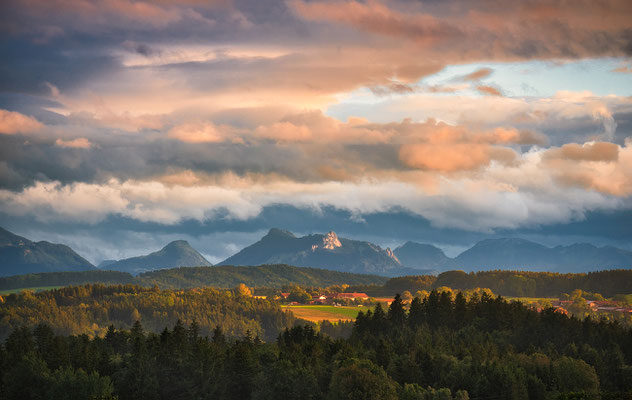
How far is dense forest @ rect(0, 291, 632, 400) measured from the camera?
14425 cm

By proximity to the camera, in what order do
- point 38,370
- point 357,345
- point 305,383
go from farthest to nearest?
point 357,345 → point 38,370 → point 305,383

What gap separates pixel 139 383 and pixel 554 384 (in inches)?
3296

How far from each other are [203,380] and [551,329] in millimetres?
88804

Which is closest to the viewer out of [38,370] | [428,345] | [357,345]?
[38,370]

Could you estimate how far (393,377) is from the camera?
154125mm

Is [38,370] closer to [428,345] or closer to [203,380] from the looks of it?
[203,380]

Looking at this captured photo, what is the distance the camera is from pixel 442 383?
151125mm

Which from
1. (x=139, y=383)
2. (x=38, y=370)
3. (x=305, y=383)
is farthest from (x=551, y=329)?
(x=38, y=370)

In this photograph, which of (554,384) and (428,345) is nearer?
(554,384)

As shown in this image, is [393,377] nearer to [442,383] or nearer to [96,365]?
[442,383]

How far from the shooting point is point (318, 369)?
150875mm

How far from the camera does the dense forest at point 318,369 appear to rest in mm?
144250

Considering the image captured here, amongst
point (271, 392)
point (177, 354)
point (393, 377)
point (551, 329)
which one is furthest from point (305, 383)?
point (551, 329)

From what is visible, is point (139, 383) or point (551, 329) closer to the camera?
point (139, 383)
